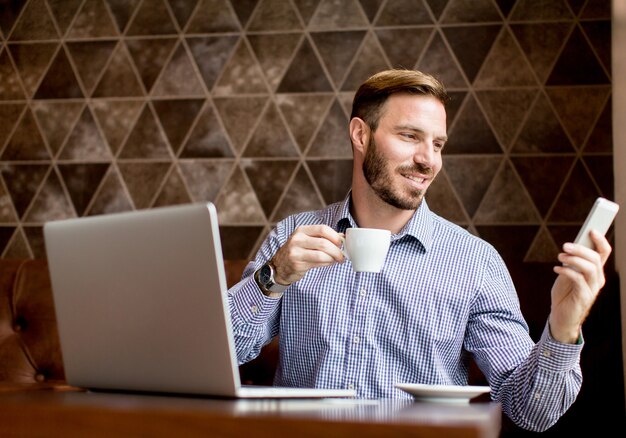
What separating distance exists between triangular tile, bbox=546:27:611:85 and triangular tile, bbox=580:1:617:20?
5cm

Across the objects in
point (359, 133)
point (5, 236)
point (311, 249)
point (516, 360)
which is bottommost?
point (516, 360)

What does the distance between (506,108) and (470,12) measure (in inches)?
12.6

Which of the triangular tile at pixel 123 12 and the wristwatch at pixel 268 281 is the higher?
the triangular tile at pixel 123 12

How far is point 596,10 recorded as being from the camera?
7.97ft

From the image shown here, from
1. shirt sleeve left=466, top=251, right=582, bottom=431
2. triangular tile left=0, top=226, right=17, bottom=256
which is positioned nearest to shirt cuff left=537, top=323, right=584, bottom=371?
shirt sleeve left=466, top=251, right=582, bottom=431

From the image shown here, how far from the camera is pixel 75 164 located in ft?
9.01

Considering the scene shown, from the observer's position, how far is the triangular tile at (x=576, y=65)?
7.90 ft

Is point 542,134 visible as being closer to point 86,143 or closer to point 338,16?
point 338,16

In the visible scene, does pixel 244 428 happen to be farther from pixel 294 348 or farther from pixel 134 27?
pixel 134 27

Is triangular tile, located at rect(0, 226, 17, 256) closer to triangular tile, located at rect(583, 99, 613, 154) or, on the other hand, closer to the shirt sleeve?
the shirt sleeve

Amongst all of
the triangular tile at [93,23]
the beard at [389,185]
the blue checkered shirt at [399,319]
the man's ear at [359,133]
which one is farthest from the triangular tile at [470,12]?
the triangular tile at [93,23]

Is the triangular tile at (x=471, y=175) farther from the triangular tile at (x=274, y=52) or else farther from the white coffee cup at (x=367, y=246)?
the white coffee cup at (x=367, y=246)

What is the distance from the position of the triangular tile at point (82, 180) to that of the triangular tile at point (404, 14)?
40.5 inches

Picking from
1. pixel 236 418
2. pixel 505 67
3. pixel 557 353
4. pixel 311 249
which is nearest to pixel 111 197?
pixel 505 67
